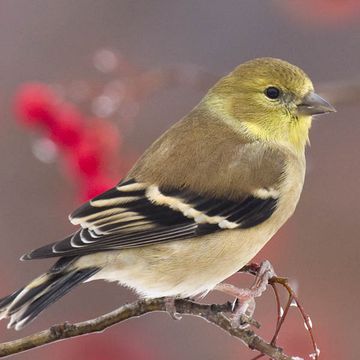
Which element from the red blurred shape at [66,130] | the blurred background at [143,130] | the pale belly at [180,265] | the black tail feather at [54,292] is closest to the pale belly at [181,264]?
the pale belly at [180,265]

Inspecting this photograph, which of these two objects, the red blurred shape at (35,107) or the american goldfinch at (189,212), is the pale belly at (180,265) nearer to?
the american goldfinch at (189,212)

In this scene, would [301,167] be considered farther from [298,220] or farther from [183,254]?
[298,220]

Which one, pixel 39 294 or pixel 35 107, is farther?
pixel 35 107

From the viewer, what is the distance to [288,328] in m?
3.67

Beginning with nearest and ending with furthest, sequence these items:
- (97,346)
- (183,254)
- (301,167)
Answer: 1. (183,254)
2. (301,167)
3. (97,346)

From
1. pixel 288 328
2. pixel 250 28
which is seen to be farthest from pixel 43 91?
pixel 250 28

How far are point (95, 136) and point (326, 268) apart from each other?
175 cm

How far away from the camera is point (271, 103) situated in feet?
10.3

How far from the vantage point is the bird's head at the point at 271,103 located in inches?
122

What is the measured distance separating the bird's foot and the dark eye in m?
0.84

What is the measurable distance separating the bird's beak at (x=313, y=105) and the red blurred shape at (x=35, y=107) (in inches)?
35.0

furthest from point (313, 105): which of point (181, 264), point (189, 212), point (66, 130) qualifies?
point (66, 130)

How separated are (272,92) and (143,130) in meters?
1.73

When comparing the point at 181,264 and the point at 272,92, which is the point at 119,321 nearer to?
the point at 181,264
